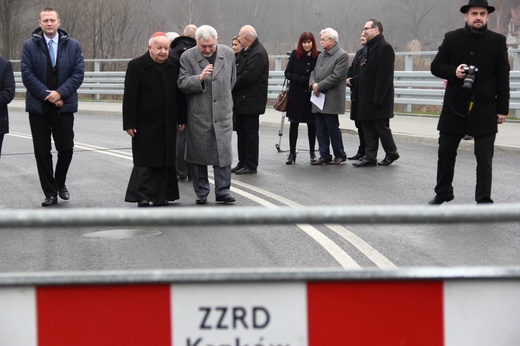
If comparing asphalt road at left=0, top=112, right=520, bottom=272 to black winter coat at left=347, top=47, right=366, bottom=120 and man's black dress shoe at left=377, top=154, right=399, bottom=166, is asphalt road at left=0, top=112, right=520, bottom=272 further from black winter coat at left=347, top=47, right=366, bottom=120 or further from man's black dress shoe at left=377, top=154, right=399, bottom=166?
black winter coat at left=347, top=47, right=366, bottom=120

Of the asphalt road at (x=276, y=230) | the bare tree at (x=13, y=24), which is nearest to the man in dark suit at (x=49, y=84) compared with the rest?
the asphalt road at (x=276, y=230)

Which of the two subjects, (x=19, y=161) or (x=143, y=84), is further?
(x=19, y=161)

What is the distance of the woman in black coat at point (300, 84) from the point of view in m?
15.3

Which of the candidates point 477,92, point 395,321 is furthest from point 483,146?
point 395,321

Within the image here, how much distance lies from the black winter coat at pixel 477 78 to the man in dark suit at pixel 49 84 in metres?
3.76

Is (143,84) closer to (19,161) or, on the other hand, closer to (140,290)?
(19,161)

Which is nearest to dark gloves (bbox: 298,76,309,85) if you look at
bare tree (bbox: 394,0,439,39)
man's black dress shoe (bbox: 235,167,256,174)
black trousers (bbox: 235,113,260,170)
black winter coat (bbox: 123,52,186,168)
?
black trousers (bbox: 235,113,260,170)

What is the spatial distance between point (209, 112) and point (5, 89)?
2.07 m

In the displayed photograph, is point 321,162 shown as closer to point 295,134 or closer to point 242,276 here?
point 295,134

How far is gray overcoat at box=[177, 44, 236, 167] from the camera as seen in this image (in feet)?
37.0

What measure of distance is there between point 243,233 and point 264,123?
13714 mm

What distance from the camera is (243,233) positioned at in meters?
9.55

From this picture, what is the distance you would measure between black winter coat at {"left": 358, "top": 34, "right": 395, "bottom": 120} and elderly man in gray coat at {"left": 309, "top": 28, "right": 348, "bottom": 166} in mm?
293

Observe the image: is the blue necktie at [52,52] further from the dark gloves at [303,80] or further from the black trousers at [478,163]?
the dark gloves at [303,80]
